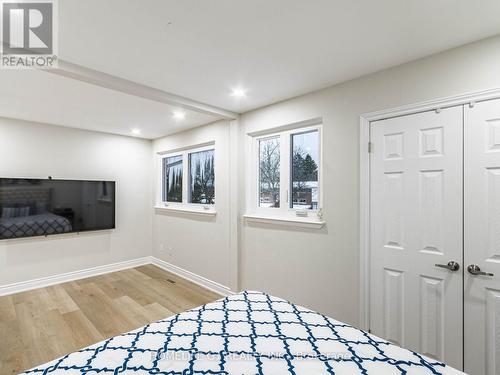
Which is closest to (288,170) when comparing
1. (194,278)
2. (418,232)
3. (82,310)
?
(418,232)

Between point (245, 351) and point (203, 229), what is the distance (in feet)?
9.20

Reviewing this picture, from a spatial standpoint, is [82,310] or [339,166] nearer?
[339,166]

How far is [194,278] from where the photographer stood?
13.5ft

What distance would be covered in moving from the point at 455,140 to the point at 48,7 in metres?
2.69

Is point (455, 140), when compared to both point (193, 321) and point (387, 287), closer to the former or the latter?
point (387, 287)

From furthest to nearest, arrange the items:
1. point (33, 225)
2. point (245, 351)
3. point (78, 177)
A: point (78, 177) < point (33, 225) < point (245, 351)

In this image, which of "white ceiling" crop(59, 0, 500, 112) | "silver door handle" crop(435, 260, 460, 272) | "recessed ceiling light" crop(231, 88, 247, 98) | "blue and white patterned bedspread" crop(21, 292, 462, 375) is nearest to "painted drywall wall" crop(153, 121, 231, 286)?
"recessed ceiling light" crop(231, 88, 247, 98)

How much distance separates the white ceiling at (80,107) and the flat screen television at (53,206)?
925 millimetres

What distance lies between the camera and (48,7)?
1452 mm

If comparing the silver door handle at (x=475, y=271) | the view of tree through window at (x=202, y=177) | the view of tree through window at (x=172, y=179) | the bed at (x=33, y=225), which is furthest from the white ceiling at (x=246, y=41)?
the view of tree through window at (x=172, y=179)

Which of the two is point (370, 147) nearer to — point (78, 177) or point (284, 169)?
point (284, 169)

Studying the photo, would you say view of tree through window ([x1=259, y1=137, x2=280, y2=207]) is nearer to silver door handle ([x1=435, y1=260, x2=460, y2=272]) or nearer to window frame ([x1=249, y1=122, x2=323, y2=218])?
window frame ([x1=249, y1=122, x2=323, y2=218])

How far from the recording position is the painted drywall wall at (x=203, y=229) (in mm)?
3633

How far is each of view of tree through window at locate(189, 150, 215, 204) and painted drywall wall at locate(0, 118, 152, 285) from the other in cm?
119
